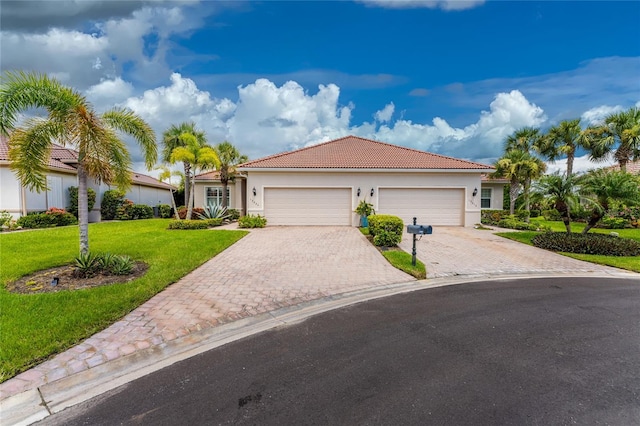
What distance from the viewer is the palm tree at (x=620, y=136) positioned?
690 inches

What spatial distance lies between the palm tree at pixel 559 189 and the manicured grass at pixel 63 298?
11.7 metres

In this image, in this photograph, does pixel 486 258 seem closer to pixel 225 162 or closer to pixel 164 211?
pixel 225 162

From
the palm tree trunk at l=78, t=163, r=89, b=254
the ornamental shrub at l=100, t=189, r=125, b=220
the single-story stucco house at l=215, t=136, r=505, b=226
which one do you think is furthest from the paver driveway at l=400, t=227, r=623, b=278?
the ornamental shrub at l=100, t=189, r=125, b=220

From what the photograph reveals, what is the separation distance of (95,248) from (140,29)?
7270 millimetres

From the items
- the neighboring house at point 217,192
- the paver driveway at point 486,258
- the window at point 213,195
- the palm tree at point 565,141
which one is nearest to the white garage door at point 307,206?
the paver driveway at point 486,258

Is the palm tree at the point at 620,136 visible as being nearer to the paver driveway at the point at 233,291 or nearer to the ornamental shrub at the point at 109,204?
the paver driveway at the point at 233,291

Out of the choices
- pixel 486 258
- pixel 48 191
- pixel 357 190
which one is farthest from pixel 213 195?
pixel 486 258

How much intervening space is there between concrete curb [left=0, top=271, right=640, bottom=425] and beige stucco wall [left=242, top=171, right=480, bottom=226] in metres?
11.1

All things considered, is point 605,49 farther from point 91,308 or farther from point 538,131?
point 91,308

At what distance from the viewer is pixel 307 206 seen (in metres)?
16.5

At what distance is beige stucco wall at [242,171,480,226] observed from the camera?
53.6ft

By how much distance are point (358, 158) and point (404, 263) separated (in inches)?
424

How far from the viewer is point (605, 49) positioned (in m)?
11.1

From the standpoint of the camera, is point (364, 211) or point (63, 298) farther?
point (364, 211)
